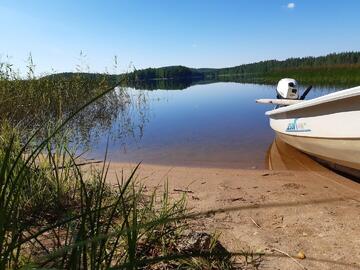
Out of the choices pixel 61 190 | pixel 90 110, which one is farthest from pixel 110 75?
pixel 61 190

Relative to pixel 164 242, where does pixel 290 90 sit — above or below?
above

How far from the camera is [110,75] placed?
14.1m

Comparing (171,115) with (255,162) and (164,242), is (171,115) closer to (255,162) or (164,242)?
(255,162)

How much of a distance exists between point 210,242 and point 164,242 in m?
0.30

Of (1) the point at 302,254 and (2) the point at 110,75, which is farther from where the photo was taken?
(2) the point at 110,75

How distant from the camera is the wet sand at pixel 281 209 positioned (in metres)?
2.61

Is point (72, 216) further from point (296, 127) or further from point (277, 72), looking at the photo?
point (277, 72)

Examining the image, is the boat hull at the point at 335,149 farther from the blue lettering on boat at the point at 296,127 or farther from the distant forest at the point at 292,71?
the distant forest at the point at 292,71

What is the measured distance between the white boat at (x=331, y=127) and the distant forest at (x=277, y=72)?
2612mm

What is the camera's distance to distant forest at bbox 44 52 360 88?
1200 inches

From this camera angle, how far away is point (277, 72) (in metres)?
59.6

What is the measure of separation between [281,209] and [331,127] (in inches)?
69.8

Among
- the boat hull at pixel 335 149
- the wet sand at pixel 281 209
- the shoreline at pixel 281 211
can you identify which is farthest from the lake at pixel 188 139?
the shoreline at pixel 281 211

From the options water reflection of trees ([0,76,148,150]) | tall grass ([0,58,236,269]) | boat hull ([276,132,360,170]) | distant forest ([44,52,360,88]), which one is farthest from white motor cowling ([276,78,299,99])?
tall grass ([0,58,236,269])
